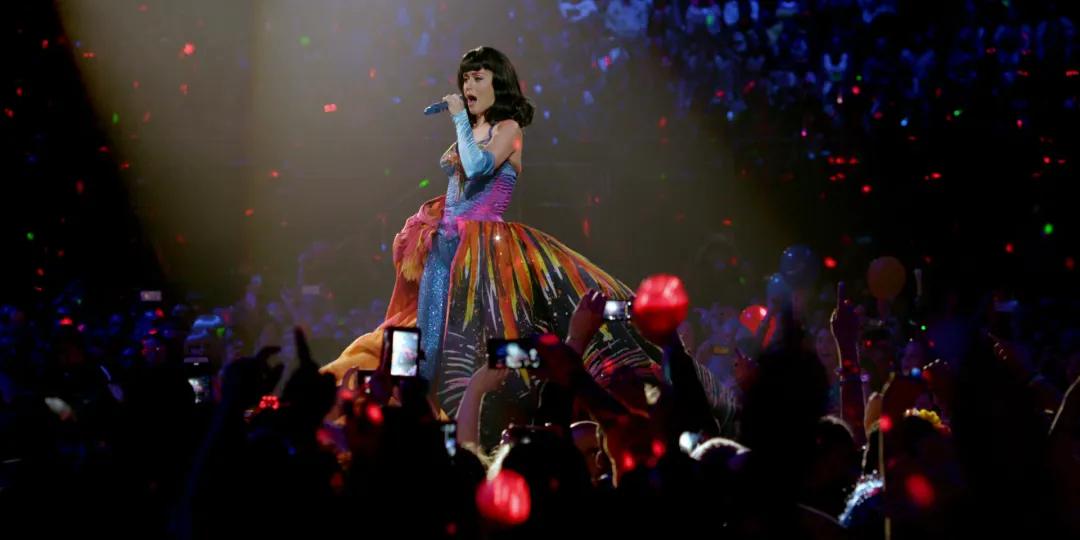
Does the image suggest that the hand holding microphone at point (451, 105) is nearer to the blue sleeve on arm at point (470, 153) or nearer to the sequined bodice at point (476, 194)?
the blue sleeve on arm at point (470, 153)

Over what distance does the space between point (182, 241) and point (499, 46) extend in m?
3.83

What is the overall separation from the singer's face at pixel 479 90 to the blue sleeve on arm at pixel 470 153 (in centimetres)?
31

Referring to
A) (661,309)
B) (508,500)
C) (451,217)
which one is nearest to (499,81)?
(451,217)

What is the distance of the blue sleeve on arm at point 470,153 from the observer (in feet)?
15.7

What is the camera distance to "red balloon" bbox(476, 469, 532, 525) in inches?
71.6

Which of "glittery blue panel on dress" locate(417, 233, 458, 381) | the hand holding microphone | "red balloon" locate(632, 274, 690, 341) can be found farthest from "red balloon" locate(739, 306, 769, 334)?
"red balloon" locate(632, 274, 690, 341)

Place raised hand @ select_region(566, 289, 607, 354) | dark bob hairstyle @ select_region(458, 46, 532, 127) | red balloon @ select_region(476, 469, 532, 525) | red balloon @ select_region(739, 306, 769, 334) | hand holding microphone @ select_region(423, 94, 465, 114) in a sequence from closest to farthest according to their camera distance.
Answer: red balloon @ select_region(476, 469, 532, 525) < raised hand @ select_region(566, 289, 607, 354) < hand holding microphone @ select_region(423, 94, 465, 114) < dark bob hairstyle @ select_region(458, 46, 532, 127) < red balloon @ select_region(739, 306, 769, 334)

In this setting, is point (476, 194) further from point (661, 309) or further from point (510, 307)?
point (661, 309)

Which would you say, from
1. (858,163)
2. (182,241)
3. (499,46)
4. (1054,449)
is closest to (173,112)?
(182,241)

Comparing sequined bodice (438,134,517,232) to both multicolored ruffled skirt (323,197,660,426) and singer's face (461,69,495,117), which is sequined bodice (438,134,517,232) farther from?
singer's face (461,69,495,117)

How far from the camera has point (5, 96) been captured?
7.68 m

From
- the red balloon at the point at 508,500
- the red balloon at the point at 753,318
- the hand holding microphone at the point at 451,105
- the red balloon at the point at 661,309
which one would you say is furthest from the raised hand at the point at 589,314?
the red balloon at the point at 753,318

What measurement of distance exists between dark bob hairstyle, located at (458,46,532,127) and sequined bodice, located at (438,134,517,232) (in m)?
0.18

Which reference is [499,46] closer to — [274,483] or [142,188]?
[142,188]
